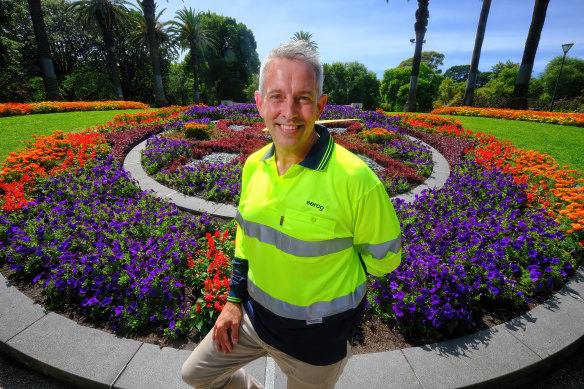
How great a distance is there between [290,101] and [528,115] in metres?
20.6

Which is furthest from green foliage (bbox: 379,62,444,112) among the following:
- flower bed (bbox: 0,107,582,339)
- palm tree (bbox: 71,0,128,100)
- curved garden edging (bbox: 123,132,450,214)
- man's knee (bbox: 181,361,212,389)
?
man's knee (bbox: 181,361,212,389)

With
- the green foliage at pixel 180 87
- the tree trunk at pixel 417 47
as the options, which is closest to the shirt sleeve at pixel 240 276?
the tree trunk at pixel 417 47

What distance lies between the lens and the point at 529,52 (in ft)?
54.1

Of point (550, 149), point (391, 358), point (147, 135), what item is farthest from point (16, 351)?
point (550, 149)

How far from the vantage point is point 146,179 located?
6090 millimetres

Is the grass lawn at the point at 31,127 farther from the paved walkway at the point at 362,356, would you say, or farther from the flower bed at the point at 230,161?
the paved walkway at the point at 362,356

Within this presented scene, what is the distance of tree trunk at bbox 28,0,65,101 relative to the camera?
17953 millimetres

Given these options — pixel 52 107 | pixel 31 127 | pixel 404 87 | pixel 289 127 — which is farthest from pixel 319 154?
pixel 404 87

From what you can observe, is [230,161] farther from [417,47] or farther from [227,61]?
[227,61]

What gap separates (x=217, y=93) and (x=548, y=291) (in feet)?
143

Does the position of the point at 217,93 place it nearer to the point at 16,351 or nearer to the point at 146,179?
the point at 146,179

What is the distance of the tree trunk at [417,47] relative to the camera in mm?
20516

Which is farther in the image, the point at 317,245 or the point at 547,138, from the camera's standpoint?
the point at 547,138

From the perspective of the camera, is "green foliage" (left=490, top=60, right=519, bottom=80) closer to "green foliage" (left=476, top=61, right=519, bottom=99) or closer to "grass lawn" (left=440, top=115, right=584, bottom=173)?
"green foliage" (left=476, top=61, right=519, bottom=99)
